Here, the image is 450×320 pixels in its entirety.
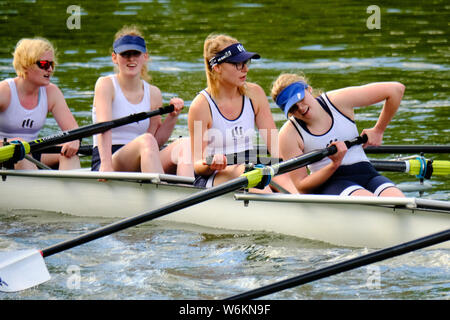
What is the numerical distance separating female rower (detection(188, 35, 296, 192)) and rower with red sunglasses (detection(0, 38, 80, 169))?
1889 millimetres

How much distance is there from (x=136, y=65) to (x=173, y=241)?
5.68 feet

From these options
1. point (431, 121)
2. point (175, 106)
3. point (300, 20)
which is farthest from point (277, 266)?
point (300, 20)

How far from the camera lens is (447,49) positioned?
1577 centimetres

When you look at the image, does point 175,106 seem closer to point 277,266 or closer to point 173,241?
point 173,241

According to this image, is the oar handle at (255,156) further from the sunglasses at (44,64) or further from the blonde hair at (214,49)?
the sunglasses at (44,64)

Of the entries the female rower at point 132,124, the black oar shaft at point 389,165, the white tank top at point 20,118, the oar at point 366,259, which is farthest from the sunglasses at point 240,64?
the white tank top at point 20,118

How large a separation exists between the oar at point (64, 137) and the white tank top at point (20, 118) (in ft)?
1.80

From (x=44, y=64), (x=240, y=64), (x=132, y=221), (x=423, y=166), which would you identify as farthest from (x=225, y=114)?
(x=44, y=64)

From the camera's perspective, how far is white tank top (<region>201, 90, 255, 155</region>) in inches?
276

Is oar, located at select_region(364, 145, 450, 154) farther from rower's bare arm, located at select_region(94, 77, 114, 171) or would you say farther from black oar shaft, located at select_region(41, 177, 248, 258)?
rower's bare arm, located at select_region(94, 77, 114, 171)

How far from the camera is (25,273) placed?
603 centimetres

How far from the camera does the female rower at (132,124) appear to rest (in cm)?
772

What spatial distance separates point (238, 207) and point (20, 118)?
8.31 ft

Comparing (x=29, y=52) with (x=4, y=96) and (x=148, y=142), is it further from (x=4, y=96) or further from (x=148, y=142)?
(x=148, y=142)
